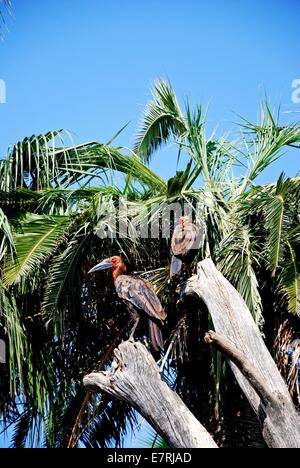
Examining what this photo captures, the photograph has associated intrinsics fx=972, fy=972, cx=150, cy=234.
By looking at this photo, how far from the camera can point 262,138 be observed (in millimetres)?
12391

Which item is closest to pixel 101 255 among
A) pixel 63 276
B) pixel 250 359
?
pixel 63 276

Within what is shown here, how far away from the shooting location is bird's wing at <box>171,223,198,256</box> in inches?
404

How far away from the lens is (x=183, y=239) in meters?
10.3

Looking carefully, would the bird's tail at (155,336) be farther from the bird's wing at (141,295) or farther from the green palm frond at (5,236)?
the green palm frond at (5,236)

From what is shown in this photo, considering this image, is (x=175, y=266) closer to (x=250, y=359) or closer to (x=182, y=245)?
(x=182, y=245)

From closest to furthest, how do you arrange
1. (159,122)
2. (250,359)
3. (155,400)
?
(155,400) < (250,359) < (159,122)

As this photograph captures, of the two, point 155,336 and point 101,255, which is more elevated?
point 101,255

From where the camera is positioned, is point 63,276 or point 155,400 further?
point 63,276

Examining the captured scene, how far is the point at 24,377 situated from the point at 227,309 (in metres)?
4.12

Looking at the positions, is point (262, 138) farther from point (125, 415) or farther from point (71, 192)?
point (125, 415)

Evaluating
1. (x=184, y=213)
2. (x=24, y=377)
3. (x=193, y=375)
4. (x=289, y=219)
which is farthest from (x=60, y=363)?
(x=289, y=219)

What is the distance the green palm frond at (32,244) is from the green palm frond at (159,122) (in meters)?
2.48

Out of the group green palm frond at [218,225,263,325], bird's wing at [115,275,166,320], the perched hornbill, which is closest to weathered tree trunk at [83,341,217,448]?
bird's wing at [115,275,166,320]

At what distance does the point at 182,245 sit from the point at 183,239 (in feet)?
0.26
